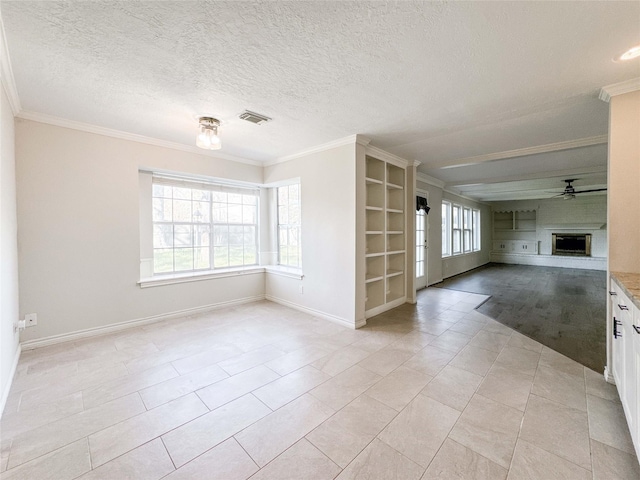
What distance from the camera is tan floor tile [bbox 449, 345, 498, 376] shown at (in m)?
2.48

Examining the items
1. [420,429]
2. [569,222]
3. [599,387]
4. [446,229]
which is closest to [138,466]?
[420,429]

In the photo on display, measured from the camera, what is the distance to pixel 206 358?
2689 mm

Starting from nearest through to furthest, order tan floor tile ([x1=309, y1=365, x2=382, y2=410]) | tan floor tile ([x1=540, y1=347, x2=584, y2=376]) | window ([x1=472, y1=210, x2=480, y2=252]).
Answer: tan floor tile ([x1=309, y1=365, x2=382, y2=410]) < tan floor tile ([x1=540, y1=347, x2=584, y2=376]) < window ([x1=472, y1=210, x2=480, y2=252])

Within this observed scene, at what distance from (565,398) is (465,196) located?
7.38 meters

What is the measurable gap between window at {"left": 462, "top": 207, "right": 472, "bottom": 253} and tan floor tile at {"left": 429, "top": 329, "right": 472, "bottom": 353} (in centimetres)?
581

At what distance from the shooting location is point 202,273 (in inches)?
167

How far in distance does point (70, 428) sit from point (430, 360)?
2866 millimetres

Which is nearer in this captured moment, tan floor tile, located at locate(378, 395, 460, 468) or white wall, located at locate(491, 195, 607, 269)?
tan floor tile, located at locate(378, 395, 460, 468)

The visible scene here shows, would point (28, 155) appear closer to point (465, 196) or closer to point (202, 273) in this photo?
point (202, 273)

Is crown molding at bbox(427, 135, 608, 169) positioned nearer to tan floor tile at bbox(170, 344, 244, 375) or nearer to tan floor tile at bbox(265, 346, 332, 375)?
tan floor tile at bbox(265, 346, 332, 375)

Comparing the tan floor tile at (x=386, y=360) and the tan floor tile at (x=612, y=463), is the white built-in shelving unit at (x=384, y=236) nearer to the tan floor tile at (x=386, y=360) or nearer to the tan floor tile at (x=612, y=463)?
the tan floor tile at (x=386, y=360)

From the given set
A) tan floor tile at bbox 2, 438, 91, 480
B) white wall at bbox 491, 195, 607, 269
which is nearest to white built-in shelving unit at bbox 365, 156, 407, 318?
tan floor tile at bbox 2, 438, 91, 480

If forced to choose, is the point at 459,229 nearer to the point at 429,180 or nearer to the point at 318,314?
the point at 429,180

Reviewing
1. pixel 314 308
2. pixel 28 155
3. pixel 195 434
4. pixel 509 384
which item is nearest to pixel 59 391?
pixel 195 434
